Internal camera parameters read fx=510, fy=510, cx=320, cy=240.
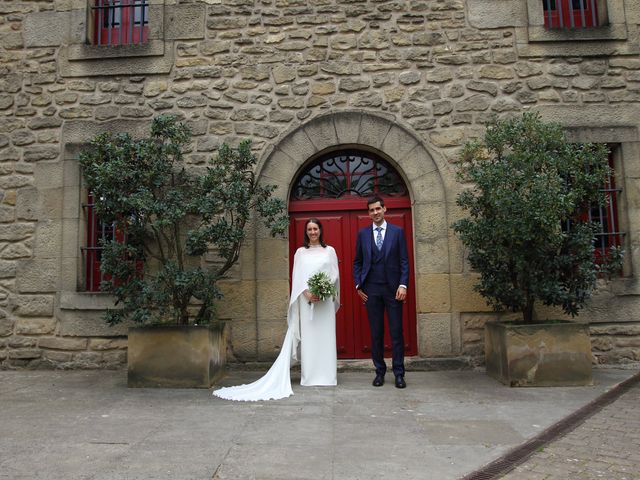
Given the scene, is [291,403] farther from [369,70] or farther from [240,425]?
[369,70]

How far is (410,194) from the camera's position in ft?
20.6

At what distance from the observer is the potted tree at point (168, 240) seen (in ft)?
16.8

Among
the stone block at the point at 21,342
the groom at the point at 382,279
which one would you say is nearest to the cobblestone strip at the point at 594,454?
the groom at the point at 382,279

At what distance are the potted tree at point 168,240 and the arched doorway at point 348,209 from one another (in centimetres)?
94

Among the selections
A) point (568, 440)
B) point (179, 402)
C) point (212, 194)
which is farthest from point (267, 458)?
point (212, 194)

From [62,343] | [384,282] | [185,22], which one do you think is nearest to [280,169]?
[384,282]

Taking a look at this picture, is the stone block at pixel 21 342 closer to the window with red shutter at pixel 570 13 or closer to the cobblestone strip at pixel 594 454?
the cobblestone strip at pixel 594 454

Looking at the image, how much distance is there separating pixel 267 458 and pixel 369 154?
168 inches

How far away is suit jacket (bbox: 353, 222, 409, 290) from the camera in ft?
17.0

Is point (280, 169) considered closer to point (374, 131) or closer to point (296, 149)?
point (296, 149)

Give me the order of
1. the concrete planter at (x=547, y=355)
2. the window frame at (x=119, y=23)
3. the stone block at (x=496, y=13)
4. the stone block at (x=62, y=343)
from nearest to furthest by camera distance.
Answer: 1. the concrete planter at (x=547, y=355)
2. the stone block at (x=62, y=343)
3. the stone block at (x=496, y=13)
4. the window frame at (x=119, y=23)

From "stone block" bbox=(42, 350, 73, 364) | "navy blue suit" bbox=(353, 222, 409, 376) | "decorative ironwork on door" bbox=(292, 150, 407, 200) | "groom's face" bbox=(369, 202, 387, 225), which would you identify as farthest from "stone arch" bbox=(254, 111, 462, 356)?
"stone block" bbox=(42, 350, 73, 364)

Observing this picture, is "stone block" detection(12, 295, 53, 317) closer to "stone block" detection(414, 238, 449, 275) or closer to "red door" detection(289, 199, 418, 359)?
"red door" detection(289, 199, 418, 359)

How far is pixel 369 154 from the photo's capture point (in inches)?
256
